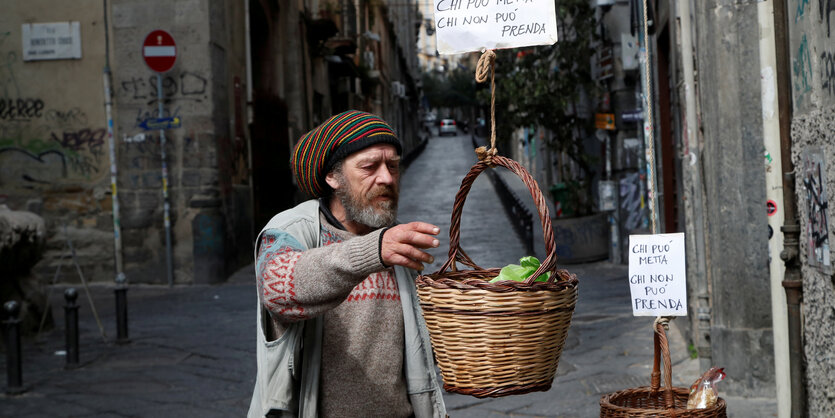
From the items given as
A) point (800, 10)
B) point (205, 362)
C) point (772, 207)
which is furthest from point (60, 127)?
point (800, 10)

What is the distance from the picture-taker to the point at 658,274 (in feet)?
7.49

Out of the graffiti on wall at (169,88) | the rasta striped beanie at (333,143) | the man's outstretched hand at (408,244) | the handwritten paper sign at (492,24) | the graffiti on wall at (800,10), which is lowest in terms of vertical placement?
the man's outstretched hand at (408,244)

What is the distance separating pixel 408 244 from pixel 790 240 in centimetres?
231

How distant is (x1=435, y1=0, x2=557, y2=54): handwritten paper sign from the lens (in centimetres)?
232

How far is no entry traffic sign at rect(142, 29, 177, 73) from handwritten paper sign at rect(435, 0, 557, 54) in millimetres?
9231

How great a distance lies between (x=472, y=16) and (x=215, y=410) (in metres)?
3.74

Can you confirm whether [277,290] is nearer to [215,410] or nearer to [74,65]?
[215,410]

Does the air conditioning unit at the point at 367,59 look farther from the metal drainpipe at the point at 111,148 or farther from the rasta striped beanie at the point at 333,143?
the rasta striped beanie at the point at 333,143

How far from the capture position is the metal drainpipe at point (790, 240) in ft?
12.2

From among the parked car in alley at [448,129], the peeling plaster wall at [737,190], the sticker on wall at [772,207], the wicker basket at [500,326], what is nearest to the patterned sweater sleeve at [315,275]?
the wicker basket at [500,326]

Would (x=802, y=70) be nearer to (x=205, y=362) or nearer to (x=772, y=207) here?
(x=772, y=207)

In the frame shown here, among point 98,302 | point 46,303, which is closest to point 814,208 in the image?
point 46,303

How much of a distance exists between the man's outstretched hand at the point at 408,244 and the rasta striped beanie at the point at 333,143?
1.52 feet

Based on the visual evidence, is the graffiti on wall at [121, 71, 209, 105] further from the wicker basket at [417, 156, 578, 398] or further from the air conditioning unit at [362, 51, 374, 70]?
the air conditioning unit at [362, 51, 374, 70]
